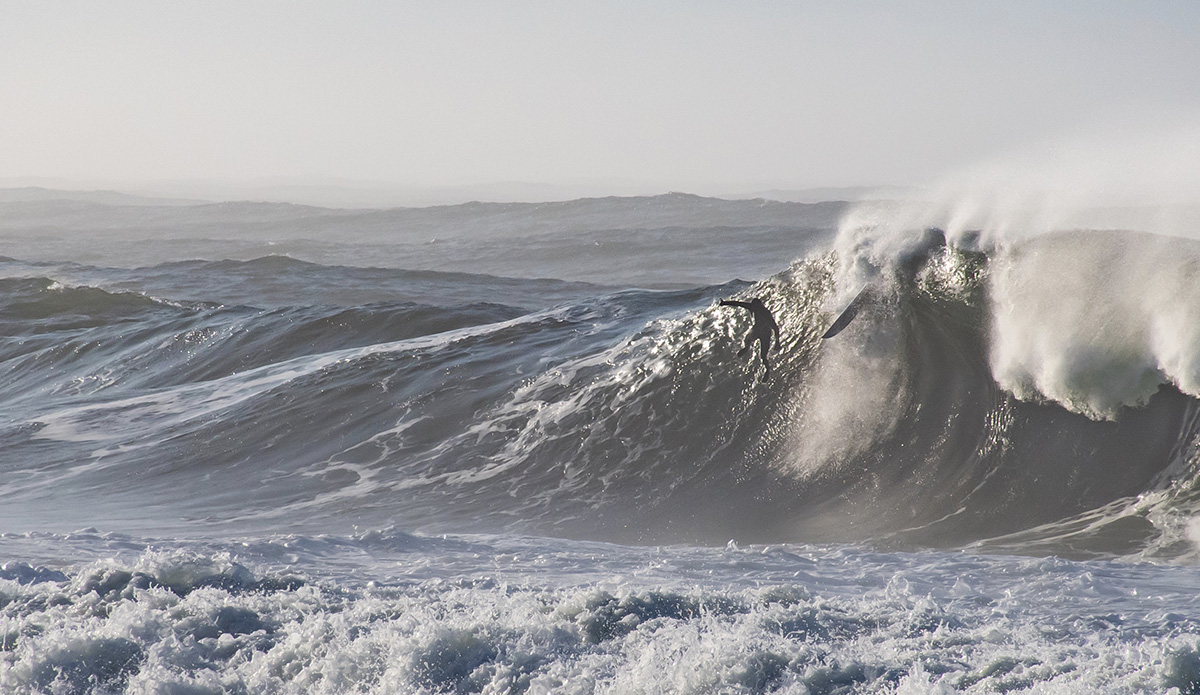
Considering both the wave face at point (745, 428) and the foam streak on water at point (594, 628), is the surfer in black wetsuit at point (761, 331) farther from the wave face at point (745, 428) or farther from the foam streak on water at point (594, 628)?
the foam streak on water at point (594, 628)

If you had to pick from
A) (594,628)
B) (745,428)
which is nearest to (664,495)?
(745,428)

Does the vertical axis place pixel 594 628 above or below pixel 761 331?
below

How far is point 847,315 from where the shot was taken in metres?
8.17

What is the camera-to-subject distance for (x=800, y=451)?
24.7 ft

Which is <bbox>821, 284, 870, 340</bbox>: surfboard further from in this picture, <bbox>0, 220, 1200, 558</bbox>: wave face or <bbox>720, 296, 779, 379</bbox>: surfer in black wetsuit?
<bbox>720, 296, 779, 379</bbox>: surfer in black wetsuit

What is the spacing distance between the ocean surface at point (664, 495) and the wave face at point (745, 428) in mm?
29

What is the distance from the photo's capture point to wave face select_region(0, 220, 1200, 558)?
21.3ft

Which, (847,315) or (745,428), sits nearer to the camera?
(745,428)

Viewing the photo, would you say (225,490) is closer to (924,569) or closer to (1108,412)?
(924,569)

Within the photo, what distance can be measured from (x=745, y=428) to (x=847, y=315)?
3.94 feet

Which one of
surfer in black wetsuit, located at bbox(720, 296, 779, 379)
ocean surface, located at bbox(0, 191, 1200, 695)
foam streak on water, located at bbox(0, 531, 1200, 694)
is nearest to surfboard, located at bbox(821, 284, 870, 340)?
ocean surface, located at bbox(0, 191, 1200, 695)

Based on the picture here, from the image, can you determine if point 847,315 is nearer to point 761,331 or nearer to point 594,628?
point 761,331

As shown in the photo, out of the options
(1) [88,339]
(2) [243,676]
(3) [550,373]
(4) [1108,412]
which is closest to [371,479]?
(3) [550,373]

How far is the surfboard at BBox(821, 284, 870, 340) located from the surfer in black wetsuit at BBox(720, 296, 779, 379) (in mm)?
484
